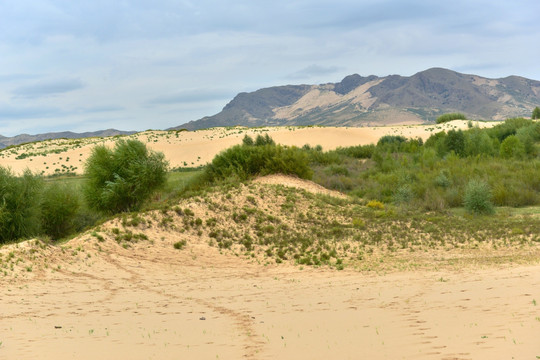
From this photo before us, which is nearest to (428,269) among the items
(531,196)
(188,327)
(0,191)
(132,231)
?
(188,327)

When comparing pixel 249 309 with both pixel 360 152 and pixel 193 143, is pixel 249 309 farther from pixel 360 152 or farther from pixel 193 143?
pixel 193 143

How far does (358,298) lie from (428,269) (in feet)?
13.9

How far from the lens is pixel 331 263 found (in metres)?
16.9

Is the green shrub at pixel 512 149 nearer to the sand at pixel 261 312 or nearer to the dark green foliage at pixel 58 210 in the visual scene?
the sand at pixel 261 312

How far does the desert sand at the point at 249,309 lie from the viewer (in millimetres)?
7504

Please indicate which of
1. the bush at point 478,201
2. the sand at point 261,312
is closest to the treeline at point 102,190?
the sand at point 261,312

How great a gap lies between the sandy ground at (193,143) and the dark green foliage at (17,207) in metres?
→ 36.2

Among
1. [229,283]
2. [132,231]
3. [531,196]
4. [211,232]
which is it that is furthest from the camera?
[531,196]

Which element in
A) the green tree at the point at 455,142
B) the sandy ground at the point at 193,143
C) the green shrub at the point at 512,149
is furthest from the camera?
the sandy ground at the point at 193,143

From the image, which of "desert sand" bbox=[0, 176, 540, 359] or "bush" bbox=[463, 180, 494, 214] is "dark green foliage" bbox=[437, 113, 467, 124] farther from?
"desert sand" bbox=[0, 176, 540, 359]

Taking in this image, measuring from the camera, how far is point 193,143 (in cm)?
6838

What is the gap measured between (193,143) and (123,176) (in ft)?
140

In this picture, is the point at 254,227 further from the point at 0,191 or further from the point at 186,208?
the point at 0,191

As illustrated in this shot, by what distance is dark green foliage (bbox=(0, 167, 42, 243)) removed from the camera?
65.4 ft
